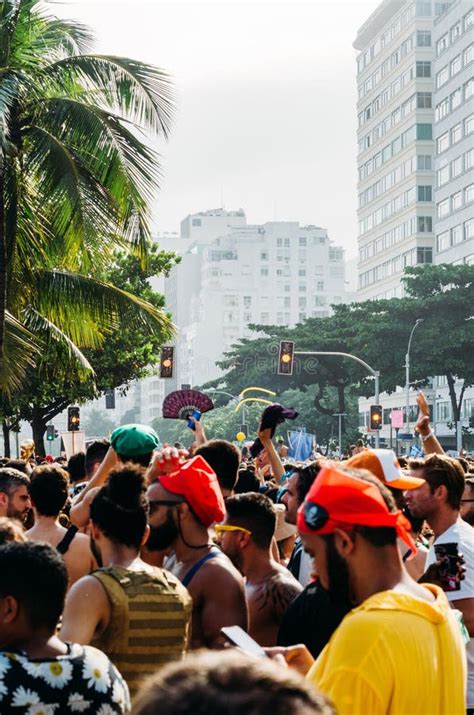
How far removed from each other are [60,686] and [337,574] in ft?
2.86

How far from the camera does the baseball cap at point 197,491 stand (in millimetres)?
5566

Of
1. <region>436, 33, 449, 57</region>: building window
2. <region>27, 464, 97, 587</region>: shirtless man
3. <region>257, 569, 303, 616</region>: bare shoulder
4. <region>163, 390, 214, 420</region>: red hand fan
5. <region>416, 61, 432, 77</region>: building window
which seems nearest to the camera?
<region>257, 569, 303, 616</region>: bare shoulder

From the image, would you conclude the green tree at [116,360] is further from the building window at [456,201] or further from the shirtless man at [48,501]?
the building window at [456,201]

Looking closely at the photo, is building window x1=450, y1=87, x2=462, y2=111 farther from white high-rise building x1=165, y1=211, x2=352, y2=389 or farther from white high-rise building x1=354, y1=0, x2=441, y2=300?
white high-rise building x1=165, y1=211, x2=352, y2=389

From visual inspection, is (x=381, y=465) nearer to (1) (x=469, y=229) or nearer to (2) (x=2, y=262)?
(2) (x=2, y=262)

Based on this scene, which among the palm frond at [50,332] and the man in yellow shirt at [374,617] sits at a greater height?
the palm frond at [50,332]

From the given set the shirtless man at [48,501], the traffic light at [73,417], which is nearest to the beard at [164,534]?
the shirtless man at [48,501]

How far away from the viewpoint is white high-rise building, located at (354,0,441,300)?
3922 inches

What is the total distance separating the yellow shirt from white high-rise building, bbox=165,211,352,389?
6905 inches

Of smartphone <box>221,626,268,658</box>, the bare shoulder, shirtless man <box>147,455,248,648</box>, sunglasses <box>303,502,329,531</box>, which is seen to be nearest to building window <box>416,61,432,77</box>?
the bare shoulder

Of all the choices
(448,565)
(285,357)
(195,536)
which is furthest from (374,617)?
(285,357)

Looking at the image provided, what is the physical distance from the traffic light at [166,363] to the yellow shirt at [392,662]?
3200cm

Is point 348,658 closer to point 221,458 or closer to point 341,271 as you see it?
point 221,458

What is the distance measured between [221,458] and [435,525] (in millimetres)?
1754
